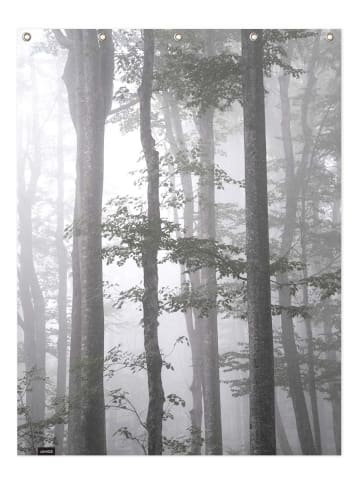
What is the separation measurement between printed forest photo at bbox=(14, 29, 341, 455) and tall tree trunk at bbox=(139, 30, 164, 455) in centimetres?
1

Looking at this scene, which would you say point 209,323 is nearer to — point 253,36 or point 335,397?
point 335,397

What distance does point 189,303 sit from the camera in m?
3.91

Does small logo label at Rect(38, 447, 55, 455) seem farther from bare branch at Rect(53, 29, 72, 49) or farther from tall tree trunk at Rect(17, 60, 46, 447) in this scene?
bare branch at Rect(53, 29, 72, 49)

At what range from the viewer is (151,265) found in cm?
383

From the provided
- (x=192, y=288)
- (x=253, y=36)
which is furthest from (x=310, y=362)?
(x=253, y=36)

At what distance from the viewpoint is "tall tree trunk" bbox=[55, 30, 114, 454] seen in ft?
12.6

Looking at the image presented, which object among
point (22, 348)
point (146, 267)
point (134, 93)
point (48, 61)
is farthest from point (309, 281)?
point (48, 61)

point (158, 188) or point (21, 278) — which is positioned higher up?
point (158, 188)

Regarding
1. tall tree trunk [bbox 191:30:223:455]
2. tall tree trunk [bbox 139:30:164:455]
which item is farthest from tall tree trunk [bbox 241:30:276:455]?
tall tree trunk [bbox 139:30:164:455]

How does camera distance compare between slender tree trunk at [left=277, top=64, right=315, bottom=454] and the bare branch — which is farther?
the bare branch

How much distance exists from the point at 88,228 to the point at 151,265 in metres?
0.62

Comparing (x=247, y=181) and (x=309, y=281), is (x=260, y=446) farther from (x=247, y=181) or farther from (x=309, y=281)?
(x=247, y=181)

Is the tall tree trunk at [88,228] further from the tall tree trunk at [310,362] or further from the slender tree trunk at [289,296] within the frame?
the tall tree trunk at [310,362]
